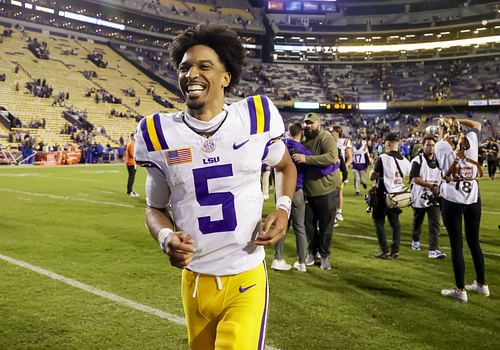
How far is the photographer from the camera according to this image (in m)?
7.36

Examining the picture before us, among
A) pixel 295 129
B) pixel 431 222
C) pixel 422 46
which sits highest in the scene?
pixel 422 46

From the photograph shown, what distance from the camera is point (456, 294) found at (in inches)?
216

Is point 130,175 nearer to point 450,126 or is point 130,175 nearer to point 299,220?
point 299,220

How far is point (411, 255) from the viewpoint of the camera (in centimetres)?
767

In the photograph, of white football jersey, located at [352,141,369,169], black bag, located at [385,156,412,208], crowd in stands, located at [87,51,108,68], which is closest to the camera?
black bag, located at [385,156,412,208]

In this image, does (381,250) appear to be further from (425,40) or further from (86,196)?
(425,40)

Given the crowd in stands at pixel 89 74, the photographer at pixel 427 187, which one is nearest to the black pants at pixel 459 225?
the photographer at pixel 427 187

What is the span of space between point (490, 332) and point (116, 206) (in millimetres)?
9966

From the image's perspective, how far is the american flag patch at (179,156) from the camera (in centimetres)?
232

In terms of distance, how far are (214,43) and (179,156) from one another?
61 cm

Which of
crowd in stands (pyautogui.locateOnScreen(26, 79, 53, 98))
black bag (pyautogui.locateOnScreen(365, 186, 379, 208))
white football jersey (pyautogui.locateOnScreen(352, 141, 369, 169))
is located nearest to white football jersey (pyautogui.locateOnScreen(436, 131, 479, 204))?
black bag (pyautogui.locateOnScreen(365, 186, 379, 208))

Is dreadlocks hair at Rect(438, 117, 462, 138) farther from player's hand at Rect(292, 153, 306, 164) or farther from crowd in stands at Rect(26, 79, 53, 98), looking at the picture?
crowd in stands at Rect(26, 79, 53, 98)

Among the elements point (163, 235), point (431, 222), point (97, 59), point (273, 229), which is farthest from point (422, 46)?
point (163, 235)

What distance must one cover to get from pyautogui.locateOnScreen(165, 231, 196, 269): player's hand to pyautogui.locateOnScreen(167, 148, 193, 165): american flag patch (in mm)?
347
